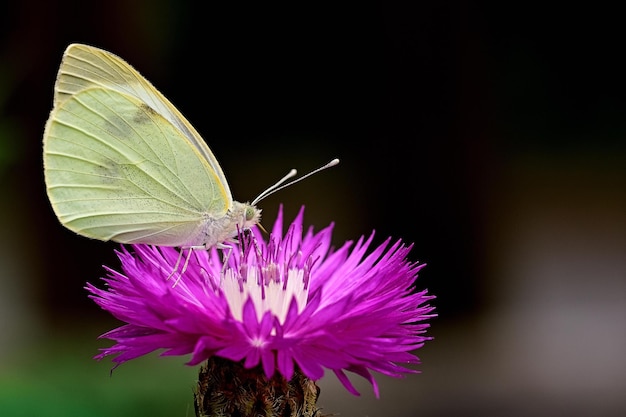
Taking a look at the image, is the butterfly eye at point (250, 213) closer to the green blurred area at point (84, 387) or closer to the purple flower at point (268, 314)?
the purple flower at point (268, 314)

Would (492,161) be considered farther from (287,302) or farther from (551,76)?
(287,302)

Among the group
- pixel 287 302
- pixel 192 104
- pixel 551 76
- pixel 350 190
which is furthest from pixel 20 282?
pixel 551 76

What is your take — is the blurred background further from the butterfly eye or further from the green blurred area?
the butterfly eye

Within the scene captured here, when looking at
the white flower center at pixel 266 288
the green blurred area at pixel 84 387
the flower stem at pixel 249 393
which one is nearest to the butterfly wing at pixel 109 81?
the white flower center at pixel 266 288

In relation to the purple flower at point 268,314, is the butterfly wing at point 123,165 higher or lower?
higher

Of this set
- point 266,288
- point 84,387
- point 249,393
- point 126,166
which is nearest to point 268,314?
point 249,393

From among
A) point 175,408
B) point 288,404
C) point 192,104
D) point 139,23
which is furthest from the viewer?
point 192,104
